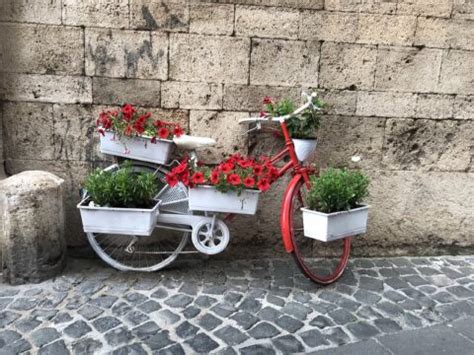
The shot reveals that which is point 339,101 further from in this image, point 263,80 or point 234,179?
point 234,179

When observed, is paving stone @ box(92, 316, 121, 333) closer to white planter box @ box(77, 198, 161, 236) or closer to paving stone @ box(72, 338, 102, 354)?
paving stone @ box(72, 338, 102, 354)

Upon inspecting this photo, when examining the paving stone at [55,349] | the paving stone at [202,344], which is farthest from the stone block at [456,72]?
the paving stone at [55,349]

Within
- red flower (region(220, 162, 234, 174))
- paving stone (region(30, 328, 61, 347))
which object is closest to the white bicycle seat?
red flower (region(220, 162, 234, 174))

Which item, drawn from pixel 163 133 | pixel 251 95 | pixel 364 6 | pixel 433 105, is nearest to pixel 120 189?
pixel 163 133

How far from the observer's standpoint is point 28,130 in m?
3.78

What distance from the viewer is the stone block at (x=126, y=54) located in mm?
3711

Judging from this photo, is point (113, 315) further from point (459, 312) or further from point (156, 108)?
point (459, 312)

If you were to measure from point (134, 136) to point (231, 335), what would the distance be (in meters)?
1.68

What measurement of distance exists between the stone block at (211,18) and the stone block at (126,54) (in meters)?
0.29

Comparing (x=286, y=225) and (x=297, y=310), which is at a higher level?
(x=286, y=225)

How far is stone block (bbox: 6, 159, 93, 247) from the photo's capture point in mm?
3836

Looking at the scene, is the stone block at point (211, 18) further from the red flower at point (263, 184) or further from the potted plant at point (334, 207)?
the potted plant at point (334, 207)

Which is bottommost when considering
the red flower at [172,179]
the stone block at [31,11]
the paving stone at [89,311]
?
the paving stone at [89,311]

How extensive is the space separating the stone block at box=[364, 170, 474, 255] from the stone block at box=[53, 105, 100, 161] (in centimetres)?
255
